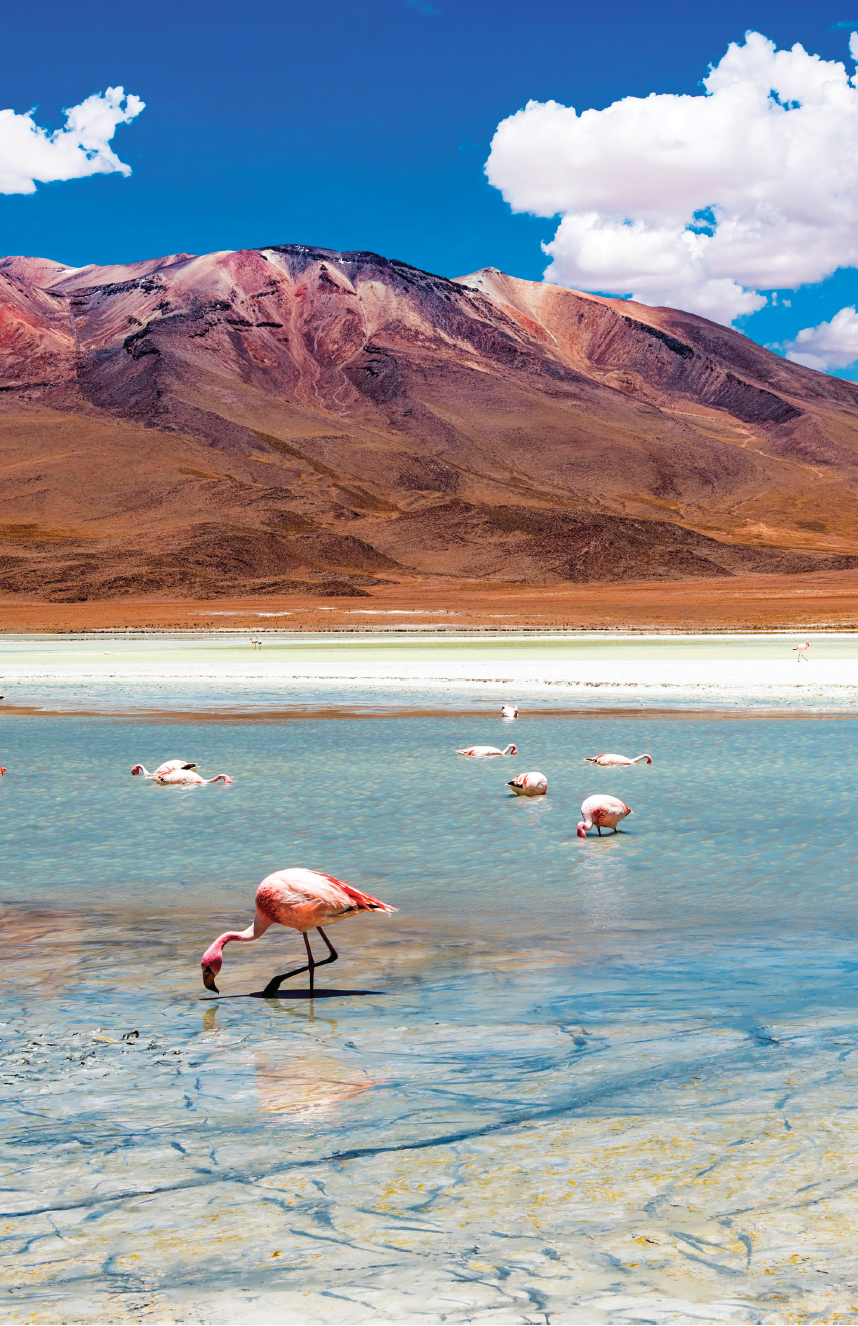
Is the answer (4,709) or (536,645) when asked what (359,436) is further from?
(4,709)

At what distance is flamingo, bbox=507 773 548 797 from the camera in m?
15.2

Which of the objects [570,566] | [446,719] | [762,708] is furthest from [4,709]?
[570,566]

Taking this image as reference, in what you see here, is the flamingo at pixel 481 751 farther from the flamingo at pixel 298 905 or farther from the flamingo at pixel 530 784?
the flamingo at pixel 298 905

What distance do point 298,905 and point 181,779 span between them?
29.8 feet

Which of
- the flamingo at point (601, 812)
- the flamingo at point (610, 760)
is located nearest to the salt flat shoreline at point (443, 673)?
the flamingo at point (610, 760)

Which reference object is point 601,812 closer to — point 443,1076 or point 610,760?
point 610,760

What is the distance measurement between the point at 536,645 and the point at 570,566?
66.1 meters

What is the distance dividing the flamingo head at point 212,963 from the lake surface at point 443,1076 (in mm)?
120

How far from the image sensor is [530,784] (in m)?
15.2

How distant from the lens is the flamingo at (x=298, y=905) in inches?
303

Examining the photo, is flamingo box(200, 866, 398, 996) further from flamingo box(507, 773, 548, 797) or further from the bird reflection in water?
flamingo box(507, 773, 548, 797)

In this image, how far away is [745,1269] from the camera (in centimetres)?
439

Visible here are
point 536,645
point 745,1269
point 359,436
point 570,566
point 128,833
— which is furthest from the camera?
point 359,436

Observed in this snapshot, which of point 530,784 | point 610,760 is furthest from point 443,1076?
point 610,760
